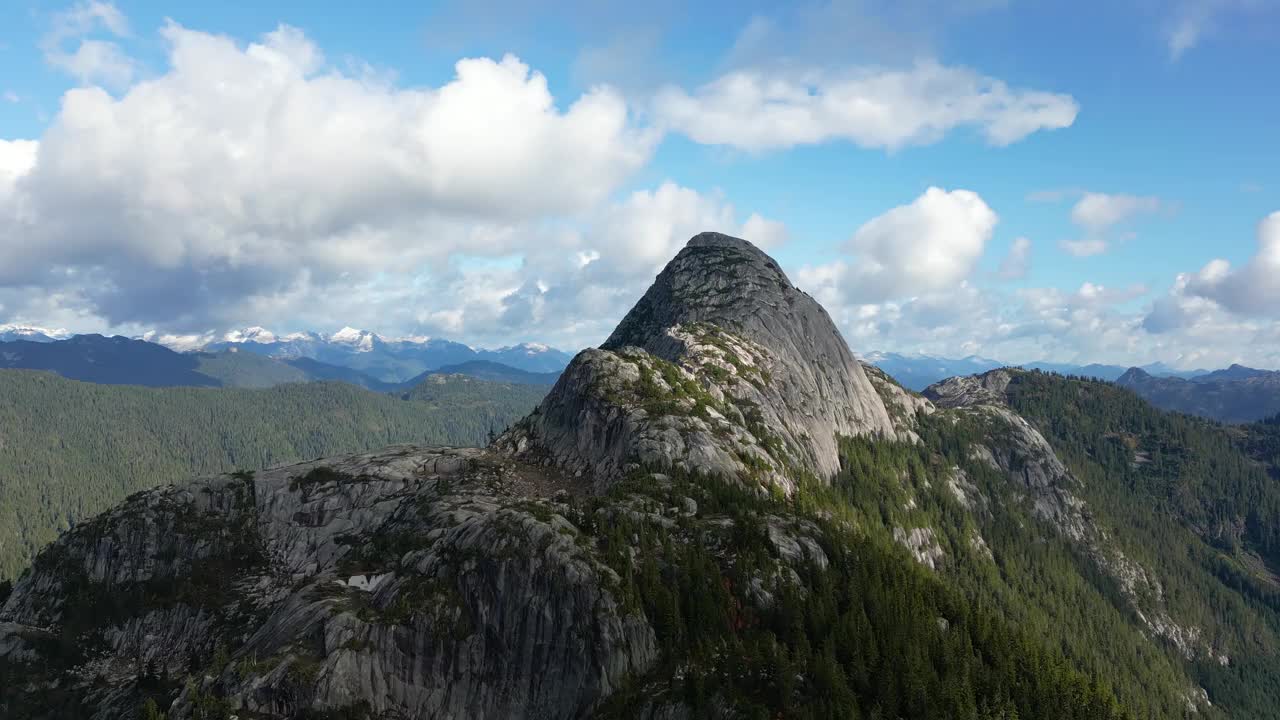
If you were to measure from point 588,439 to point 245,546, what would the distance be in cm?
6471

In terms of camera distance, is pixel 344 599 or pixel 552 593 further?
pixel 344 599

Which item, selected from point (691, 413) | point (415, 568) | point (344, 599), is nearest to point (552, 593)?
point (415, 568)

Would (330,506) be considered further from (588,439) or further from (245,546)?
(588,439)

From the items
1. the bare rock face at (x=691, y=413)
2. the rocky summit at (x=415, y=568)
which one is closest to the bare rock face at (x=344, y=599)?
the rocky summit at (x=415, y=568)

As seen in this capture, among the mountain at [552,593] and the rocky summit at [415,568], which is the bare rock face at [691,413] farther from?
the mountain at [552,593]

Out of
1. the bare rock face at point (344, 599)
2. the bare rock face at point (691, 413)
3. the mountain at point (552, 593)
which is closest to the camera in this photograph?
the mountain at point (552, 593)

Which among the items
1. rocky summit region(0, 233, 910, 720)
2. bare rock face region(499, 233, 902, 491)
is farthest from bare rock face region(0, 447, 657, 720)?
bare rock face region(499, 233, 902, 491)

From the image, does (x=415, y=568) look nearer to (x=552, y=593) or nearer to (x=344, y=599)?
(x=344, y=599)

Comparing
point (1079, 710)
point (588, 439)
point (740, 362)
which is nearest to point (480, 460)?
point (588, 439)

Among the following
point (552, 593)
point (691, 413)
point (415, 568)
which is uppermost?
point (691, 413)

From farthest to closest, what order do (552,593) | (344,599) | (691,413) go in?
(691,413)
(344,599)
(552,593)

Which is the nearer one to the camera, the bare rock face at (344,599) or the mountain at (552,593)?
the mountain at (552,593)

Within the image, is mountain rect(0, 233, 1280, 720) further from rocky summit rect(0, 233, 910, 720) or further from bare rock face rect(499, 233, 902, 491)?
bare rock face rect(499, 233, 902, 491)

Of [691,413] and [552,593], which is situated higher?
[691,413]
